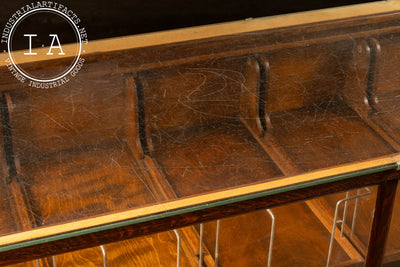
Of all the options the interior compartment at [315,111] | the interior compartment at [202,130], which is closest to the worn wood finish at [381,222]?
the interior compartment at [315,111]

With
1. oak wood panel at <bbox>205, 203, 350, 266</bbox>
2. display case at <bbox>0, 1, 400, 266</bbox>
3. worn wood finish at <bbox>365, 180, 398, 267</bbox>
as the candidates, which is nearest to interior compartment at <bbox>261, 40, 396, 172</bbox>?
display case at <bbox>0, 1, 400, 266</bbox>

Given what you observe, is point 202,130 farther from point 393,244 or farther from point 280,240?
point 393,244

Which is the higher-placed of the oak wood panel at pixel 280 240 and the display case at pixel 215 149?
the display case at pixel 215 149

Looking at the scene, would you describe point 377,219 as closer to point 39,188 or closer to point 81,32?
point 39,188

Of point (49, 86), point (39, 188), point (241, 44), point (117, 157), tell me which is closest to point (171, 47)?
point (241, 44)

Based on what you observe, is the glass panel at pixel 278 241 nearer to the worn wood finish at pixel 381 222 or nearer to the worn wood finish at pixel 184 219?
the worn wood finish at pixel 381 222

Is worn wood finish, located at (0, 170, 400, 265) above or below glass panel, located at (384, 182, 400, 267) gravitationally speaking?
above

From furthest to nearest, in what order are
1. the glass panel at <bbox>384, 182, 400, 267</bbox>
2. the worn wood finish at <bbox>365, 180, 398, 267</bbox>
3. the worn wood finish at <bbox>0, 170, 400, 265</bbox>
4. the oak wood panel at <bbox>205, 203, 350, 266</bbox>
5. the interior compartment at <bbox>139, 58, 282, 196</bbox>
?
the glass panel at <bbox>384, 182, 400, 267</bbox> < the oak wood panel at <bbox>205, 203, 350, 266</bbox> < the worn wood finish at <bbox>365, 180, 398, 267</bbox> < the interior compartment at <bbox>139, 58, 282, 196</bbox> < the worn wood finish at <bbox>0, 170, 400, 265</bbox>

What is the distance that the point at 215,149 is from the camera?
4.39 feet

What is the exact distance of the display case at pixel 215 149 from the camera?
1.18 metres

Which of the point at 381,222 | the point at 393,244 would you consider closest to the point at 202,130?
the point at 381,222

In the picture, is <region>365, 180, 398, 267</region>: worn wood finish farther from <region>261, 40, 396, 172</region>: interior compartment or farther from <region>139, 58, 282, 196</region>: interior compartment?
<region>139, 58, 282, 196</region>: interior compartment

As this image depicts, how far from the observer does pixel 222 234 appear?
A: 1557mm

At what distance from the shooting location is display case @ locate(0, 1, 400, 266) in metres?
1.18
